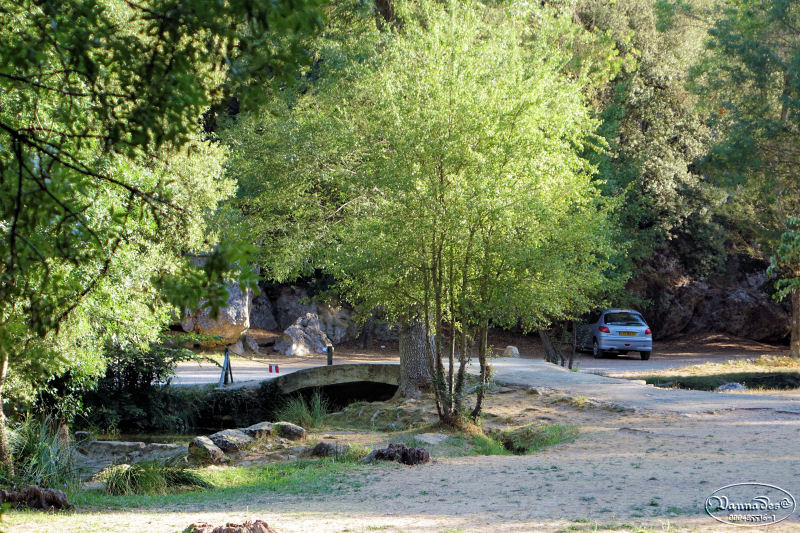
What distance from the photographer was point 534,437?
11539 mm

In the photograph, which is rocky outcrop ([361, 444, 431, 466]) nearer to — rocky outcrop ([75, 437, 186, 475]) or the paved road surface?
rocky outcrop ([75, 437, 186, 475])

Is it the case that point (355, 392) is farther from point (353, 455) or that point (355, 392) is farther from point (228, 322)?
point (353, 455)

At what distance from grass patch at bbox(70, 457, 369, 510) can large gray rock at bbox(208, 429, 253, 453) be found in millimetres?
1715

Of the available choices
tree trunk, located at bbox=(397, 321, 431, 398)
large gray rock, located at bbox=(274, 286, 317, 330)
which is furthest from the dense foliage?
large gray rock, located at bbox=(274, 286, 317, 330)

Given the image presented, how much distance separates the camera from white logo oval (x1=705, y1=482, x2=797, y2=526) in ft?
18.6

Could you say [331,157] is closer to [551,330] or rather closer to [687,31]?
[551,330]

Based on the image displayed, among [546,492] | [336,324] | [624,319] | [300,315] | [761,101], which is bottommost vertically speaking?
[546,492]

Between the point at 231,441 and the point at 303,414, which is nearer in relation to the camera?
the point at 231,441

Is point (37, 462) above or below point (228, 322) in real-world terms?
below

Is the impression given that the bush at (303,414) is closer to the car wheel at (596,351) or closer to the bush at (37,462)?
the bush at (37,462)

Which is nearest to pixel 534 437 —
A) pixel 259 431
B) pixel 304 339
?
pixel 259 431

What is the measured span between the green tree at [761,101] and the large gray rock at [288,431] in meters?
12.7

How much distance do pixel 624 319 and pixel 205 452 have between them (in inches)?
686

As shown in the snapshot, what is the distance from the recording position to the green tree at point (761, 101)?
63.4ft
